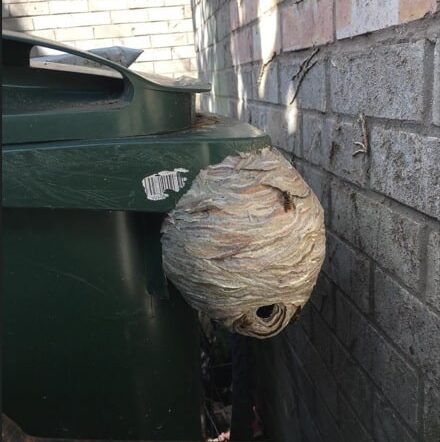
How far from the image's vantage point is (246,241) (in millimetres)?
1429

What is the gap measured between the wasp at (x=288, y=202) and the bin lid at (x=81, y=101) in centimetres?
36

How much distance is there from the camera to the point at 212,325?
3.48m

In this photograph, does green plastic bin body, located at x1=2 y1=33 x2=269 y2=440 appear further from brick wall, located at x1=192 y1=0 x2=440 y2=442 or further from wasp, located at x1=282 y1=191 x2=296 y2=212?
brick wall, located at x1=192 y1=0 x2=440 y2=442

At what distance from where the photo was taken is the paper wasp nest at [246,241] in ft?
4.72

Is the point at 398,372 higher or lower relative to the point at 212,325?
higher

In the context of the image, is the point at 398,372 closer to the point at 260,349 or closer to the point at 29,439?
the point at 29,439

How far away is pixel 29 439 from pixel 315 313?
1113 millimetres

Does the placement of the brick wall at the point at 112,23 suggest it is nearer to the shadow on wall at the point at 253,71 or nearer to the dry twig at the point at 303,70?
the shadow on wall at the point at 253,71

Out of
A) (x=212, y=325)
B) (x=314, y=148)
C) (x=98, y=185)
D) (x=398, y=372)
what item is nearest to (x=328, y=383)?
A: (x=398, y=372)

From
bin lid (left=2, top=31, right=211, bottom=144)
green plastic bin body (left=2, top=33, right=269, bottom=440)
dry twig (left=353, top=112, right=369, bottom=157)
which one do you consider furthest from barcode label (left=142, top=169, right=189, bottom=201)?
dry twig (left=353, top=112, right=369, bottom=157)

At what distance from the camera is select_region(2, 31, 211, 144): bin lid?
1466 mm

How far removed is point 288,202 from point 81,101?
24.9 inches

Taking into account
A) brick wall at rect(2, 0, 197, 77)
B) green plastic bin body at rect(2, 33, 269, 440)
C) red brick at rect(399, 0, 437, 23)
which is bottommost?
green plastic bin body at rect(2, 33, 269, 440)

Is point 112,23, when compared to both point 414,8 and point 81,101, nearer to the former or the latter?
point 81,101
